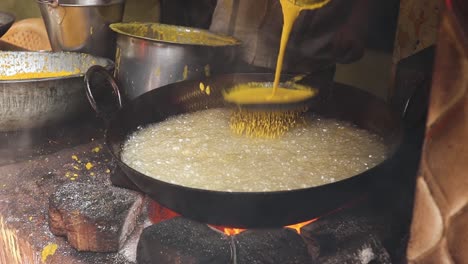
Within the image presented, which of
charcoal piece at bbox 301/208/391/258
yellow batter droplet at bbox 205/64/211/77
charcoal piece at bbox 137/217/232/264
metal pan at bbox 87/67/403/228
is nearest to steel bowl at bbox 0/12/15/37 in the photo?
yellow batter droplet at bbox 205/64/211/77

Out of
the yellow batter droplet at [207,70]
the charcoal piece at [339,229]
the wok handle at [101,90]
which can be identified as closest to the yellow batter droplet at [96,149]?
the wok handle at [101,90]

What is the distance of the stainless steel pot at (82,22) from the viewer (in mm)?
3023

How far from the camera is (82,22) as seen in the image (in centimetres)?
304

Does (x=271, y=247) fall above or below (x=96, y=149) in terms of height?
above

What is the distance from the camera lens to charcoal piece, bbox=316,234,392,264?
5.29 feet

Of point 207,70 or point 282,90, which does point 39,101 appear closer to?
A: point 207,70

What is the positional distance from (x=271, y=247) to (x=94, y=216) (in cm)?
61

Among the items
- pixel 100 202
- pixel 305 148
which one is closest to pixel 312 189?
pixel 305 148

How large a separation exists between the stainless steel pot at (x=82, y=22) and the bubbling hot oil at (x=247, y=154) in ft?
3.81

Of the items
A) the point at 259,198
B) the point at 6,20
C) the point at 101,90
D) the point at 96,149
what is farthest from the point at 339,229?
the point at 6,20

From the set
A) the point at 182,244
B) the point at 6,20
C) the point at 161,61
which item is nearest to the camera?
the point at 182,244

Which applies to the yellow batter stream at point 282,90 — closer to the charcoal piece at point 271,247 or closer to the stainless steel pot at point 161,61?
the stainless steel pot at point 161,61

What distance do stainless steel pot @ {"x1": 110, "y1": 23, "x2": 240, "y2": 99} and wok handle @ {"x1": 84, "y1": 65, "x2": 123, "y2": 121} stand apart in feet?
0.36

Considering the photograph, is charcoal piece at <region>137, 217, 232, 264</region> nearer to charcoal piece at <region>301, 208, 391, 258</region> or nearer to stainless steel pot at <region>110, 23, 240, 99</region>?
charcoal piece at <region>301, 208, 391, 258</region>
